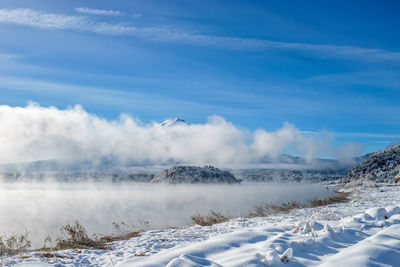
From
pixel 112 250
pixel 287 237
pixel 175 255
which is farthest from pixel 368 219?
pixel 112 250

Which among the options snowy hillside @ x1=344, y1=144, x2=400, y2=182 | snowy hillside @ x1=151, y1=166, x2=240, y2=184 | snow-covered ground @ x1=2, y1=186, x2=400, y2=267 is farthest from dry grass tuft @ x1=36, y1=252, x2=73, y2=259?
snowy hillside @ x1=151, y1=166, x2=240, y2=184

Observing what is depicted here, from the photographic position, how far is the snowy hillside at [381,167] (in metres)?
68.9

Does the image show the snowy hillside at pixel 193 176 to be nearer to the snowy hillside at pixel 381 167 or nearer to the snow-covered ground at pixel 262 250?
the snowy hillside at pixel 381 167

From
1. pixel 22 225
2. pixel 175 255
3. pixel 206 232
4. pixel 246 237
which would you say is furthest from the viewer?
pixel 22 225

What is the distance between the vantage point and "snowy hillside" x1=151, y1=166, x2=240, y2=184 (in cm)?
13750

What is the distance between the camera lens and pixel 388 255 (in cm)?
694

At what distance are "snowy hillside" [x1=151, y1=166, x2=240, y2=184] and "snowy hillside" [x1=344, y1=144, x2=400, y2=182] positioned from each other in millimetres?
65108

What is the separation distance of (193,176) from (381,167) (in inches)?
3069

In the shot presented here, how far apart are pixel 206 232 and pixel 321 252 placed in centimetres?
600

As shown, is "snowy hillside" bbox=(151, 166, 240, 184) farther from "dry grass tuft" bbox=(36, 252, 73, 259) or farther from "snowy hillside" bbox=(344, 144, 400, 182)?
"dry grass tuft" bbox=(36, 252, 73, 259)

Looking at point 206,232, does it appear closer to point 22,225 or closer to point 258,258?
point 258,258

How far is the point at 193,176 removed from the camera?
139375 mm

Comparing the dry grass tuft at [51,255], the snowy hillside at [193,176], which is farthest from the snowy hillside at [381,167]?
the dry grass tuft at [51,255]

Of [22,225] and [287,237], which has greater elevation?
[287,237]
